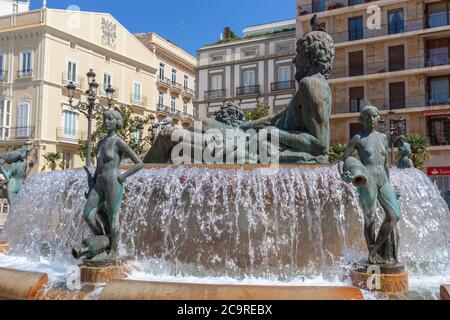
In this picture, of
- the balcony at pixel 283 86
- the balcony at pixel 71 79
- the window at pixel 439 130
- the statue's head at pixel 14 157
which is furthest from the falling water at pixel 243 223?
the balcony at pixel 283 86

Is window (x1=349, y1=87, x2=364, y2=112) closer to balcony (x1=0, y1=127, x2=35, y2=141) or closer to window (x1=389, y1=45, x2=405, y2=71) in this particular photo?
window (x1=389, y1=45, x2=405, y2=71)

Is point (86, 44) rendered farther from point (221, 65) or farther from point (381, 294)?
point (381, 294)

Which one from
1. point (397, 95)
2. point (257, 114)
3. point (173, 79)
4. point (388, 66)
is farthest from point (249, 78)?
point (397, 95)

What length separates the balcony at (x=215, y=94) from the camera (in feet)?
140

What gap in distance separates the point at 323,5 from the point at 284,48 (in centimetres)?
558

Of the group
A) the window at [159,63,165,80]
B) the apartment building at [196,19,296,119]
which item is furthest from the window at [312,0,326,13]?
the window at [159,63,165,80]

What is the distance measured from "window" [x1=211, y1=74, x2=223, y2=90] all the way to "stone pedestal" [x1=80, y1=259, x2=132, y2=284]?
39.0 metres

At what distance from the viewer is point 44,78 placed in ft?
112

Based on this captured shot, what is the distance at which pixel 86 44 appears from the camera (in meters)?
38.2

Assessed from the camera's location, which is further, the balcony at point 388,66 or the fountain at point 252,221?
the balcony at point 388,66

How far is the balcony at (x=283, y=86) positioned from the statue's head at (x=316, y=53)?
32.3 metres

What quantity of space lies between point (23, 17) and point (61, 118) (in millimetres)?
8105

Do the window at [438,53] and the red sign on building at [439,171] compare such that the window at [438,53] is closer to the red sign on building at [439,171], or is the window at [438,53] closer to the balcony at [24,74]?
the red sign on building at [439,171]

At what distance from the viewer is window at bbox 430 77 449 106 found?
3108 centimetres
